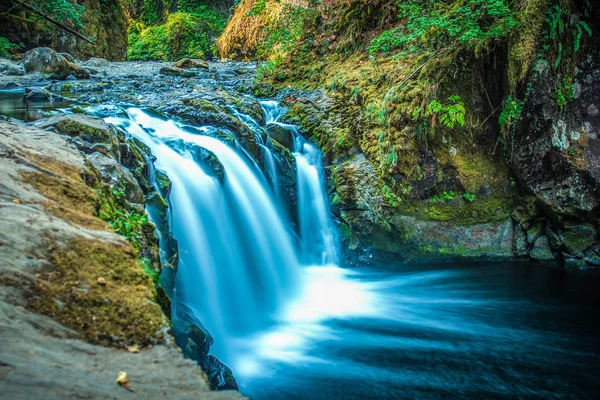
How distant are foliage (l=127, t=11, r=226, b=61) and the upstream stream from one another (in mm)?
14555

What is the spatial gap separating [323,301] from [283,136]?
2.92m

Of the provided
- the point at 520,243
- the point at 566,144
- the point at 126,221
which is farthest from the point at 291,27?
the point at 126,221

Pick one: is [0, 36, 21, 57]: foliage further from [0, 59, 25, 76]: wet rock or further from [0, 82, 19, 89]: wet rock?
[0, 82, 19, 89]: wet rock

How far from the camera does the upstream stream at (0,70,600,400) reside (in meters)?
3.78

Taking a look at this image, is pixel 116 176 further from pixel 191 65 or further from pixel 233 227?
pixel 191 65

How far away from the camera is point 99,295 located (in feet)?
6.43

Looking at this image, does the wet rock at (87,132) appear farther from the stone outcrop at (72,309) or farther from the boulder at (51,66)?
the boulder at (51,66)

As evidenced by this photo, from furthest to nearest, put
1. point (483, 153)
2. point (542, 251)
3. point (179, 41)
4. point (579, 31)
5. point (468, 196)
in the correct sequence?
point (179, 41), point (483, 153), point (468, 196), point (542, 251), point (579, 31)

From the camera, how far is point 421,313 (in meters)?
5.01

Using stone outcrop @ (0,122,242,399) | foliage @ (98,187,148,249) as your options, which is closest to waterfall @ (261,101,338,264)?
foliage @ (98,187,148,249)

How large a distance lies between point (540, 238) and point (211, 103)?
534cm

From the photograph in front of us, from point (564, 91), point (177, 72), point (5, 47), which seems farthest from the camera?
point (5, 47)

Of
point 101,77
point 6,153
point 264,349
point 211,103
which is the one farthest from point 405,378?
point 101,77

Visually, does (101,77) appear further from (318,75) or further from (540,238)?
(540,238)
